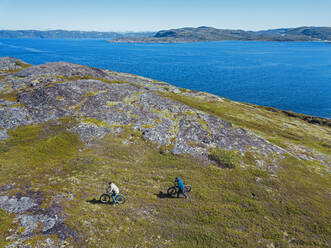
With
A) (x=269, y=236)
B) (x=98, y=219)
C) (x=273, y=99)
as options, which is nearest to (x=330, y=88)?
(x=273, y=99)

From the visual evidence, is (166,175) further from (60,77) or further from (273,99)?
(273,99)

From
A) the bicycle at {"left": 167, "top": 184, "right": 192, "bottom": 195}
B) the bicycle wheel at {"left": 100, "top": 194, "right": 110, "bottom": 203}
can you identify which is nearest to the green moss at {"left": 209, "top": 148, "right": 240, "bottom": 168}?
the bicycle at {"left": 167, "top": 184, "right": 192, "bottom": 195}

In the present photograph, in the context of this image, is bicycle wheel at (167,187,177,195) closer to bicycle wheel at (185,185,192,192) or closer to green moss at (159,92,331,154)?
bicycle wheel at (185,185,192,192)

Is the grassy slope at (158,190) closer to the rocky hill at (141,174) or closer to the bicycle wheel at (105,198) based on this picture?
the rocky hill at (141,174)

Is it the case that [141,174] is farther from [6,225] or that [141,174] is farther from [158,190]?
[6,225]

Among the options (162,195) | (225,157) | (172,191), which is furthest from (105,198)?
(225,157)

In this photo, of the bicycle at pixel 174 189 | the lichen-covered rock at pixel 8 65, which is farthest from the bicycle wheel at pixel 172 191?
the lichen-covered rock at pixel 8 65
